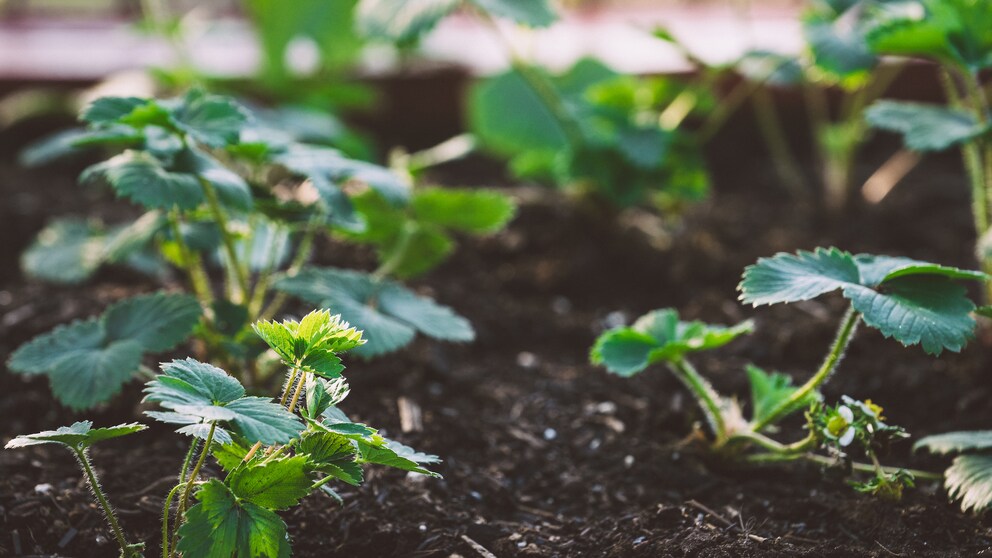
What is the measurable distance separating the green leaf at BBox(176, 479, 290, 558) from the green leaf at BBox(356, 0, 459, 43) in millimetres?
832

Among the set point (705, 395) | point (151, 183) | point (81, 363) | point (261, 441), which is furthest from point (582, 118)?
point (261, 441)

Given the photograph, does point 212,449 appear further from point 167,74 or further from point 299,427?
point 167,74

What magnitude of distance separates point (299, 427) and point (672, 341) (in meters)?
0.47

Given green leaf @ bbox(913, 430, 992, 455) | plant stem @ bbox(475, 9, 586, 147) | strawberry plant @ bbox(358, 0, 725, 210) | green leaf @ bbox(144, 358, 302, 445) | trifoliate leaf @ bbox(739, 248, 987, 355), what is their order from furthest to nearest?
plant stem @ bbox(475, 9, 586, 147)
strawberry plant @ bbox(358, 0, 725, 210)
green leaf @ bbox(913, 430, 992, 455)
trifoliate leaf @ bbox(739, 248, 987, 355)
green leaf @ bbox(144, 358, 302, 445)

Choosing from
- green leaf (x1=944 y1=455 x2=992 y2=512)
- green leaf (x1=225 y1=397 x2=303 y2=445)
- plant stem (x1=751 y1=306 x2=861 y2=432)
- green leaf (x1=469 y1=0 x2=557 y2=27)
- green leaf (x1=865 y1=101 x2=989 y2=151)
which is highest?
green leaf (x1=469 y1=0 x2=557 y2=27)

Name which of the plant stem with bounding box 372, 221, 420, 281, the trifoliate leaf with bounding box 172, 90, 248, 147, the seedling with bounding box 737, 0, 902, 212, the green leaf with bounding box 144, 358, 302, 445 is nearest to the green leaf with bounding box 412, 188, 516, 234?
the plant stem with bounding box 372, 221, 420, 281

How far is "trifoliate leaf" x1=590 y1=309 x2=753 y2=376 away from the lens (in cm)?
102

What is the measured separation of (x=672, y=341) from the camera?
1.06 meters

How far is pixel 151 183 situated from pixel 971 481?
3.12ft

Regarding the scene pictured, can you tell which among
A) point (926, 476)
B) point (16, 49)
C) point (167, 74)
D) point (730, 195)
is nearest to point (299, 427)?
point (926, 476)

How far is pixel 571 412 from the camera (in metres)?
1.24

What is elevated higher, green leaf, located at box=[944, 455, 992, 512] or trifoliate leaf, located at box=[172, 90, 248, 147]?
trifoliate leaf, located at box=[172, 90, 248, 147]

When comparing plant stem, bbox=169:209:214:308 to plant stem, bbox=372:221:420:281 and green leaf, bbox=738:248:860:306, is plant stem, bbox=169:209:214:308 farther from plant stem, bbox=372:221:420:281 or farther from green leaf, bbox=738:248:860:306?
green leaf, bbox=738:248:860:306

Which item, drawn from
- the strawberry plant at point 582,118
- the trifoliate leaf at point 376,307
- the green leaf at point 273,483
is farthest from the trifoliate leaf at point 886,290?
the strawberry plant at point 582,118
